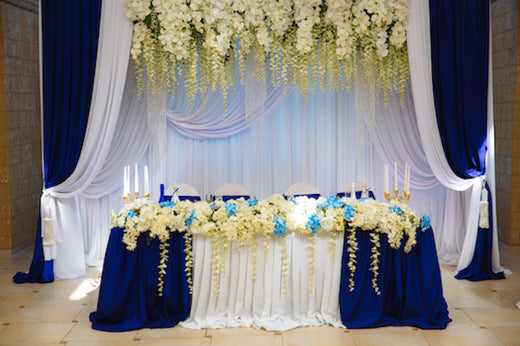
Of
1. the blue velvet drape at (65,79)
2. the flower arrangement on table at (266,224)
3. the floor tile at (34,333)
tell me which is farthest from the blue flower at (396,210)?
the blue velvet drape at (65,79)

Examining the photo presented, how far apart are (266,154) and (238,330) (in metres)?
2.84

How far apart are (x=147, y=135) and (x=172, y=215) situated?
220 cm

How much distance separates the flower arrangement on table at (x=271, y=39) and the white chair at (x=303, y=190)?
3.62ft

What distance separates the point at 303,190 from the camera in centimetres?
656

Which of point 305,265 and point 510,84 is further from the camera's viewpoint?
point 510,84

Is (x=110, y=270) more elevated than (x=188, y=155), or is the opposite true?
(x=188, y=155)

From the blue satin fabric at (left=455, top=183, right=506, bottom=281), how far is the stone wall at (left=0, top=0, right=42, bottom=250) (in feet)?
17.3

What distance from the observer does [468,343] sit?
444 cm

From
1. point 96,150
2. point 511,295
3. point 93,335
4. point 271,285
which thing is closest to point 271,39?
point 96,150

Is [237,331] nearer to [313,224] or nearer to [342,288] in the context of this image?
[342,288]

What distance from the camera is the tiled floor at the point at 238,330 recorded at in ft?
14.8

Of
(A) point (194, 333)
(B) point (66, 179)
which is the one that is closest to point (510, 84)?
(A) point (194, 333)

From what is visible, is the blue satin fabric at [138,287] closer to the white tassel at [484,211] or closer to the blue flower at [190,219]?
the blue flower at [190,219]

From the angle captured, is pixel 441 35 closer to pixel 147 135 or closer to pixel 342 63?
pixel 342 63
